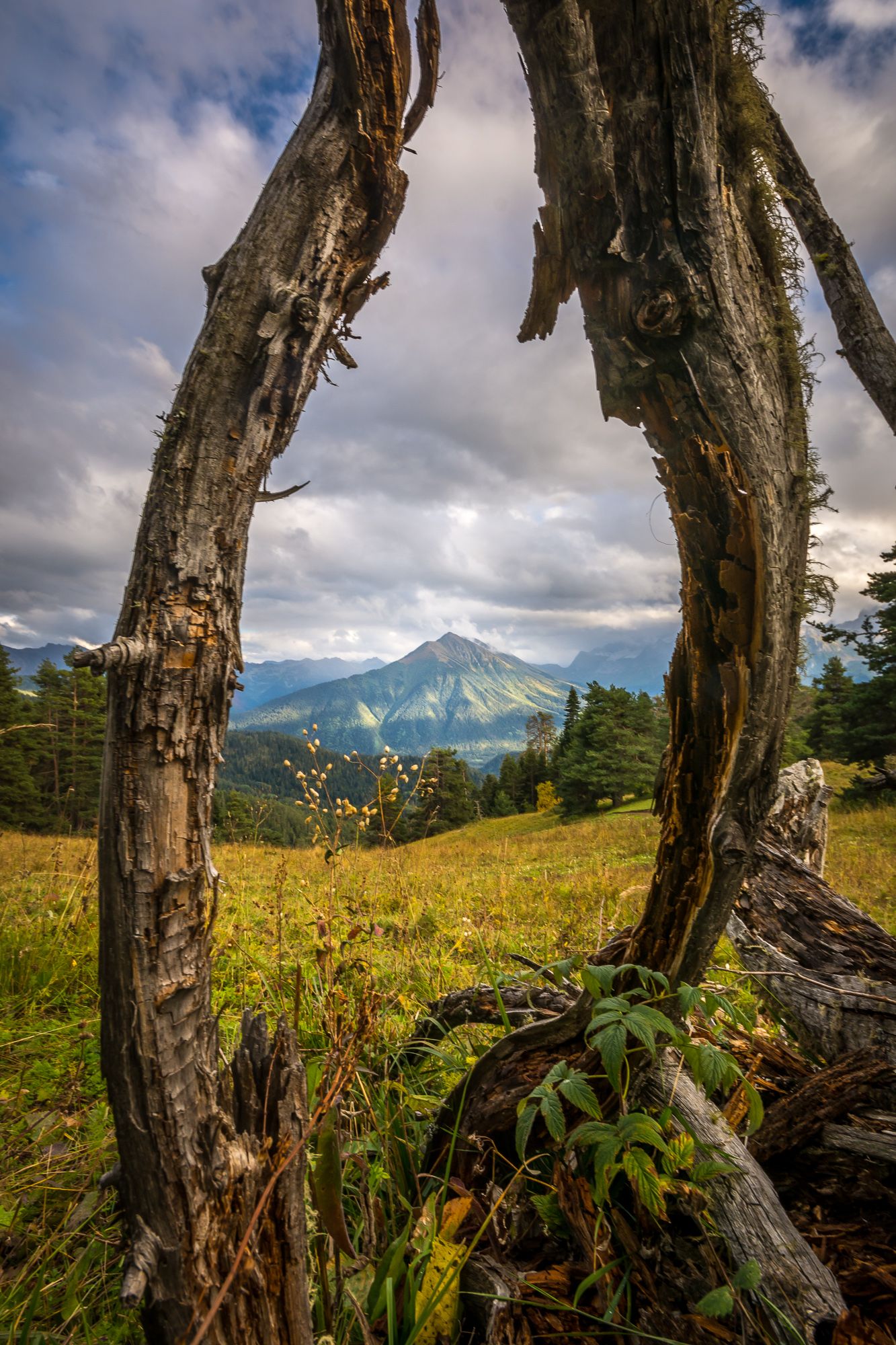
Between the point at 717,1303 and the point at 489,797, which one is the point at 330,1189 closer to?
the point at 717,1303

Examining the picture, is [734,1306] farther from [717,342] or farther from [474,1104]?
[717,342]

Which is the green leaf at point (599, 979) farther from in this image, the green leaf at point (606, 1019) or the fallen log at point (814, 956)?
the fallen log at point (814, 956)

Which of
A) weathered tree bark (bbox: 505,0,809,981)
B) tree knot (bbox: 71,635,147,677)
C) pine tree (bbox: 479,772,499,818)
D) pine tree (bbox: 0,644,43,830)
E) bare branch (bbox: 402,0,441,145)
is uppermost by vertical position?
bare branch (bbox: 402,0,441,145)

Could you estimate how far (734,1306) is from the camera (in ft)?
4.97

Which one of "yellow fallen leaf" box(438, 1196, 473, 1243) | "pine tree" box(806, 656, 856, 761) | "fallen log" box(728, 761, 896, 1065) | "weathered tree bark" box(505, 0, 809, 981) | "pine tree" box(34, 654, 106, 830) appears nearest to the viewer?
"yellow fallen leaf" box(438, 1196, 473, 1243)

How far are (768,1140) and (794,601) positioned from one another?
190cm

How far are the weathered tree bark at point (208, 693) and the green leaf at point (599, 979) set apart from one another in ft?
3.14

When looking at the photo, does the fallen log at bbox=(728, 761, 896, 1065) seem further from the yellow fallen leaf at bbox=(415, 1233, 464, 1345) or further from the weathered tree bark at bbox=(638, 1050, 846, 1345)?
the yellow fallen leaf at bbox=(415, 1233, 464, 1345)

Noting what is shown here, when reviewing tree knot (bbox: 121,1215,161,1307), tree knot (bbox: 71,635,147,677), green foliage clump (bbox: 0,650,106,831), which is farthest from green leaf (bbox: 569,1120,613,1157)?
green foliage clump (bbox: 0,650,106,831)

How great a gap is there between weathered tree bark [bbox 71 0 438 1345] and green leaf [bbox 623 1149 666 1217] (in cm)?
93

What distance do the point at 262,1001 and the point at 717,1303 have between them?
302 cm

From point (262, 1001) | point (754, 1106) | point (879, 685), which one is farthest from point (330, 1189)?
point (879, 685)

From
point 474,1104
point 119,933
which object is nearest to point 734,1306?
point 474,1104

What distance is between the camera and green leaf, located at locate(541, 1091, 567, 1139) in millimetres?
1494
